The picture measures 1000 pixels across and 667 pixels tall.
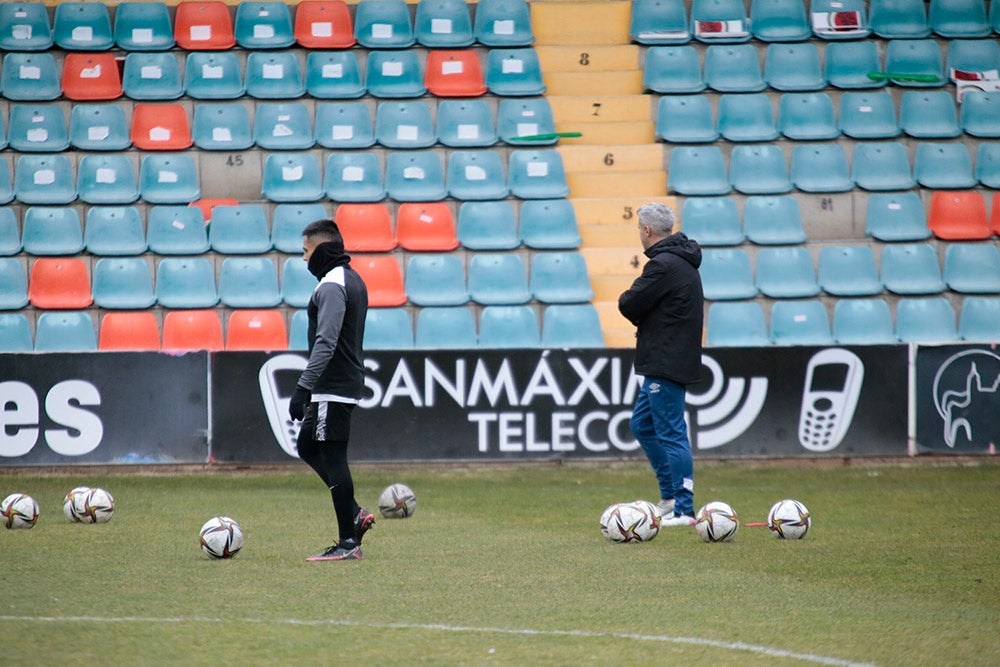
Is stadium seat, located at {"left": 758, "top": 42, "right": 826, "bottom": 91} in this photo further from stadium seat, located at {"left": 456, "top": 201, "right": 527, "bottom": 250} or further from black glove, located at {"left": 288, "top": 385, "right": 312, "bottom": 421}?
black glove, located at {"left": 288, "top": 385, "right": 312, "bottom": 421}

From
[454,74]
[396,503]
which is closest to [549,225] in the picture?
[454,74]

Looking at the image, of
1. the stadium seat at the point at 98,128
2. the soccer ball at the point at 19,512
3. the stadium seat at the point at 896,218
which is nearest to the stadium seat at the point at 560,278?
the stadium seat at the point at 896,218

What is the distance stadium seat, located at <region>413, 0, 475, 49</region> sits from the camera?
16.0 meters

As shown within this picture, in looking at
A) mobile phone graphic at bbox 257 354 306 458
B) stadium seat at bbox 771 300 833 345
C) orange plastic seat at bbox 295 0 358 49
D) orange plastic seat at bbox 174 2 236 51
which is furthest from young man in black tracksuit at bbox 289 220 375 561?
orange plastic seat at bbox 174 2 236 51

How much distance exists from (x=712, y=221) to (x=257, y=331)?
5.28 m

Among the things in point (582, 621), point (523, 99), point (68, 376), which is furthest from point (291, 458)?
point (582, 621)

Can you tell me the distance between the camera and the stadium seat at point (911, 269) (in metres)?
14.2

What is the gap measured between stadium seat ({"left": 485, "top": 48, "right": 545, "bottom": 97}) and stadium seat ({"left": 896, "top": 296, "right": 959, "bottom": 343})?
5.11 meters

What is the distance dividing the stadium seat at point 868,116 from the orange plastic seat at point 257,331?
727 centimetres

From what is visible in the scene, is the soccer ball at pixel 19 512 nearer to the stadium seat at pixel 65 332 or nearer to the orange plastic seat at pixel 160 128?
the stadium seat at pixel 65 332

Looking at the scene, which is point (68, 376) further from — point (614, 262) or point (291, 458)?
point (614, 262)

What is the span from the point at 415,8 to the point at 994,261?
786 centimetres

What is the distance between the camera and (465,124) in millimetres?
15211

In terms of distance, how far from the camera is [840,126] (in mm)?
15617
